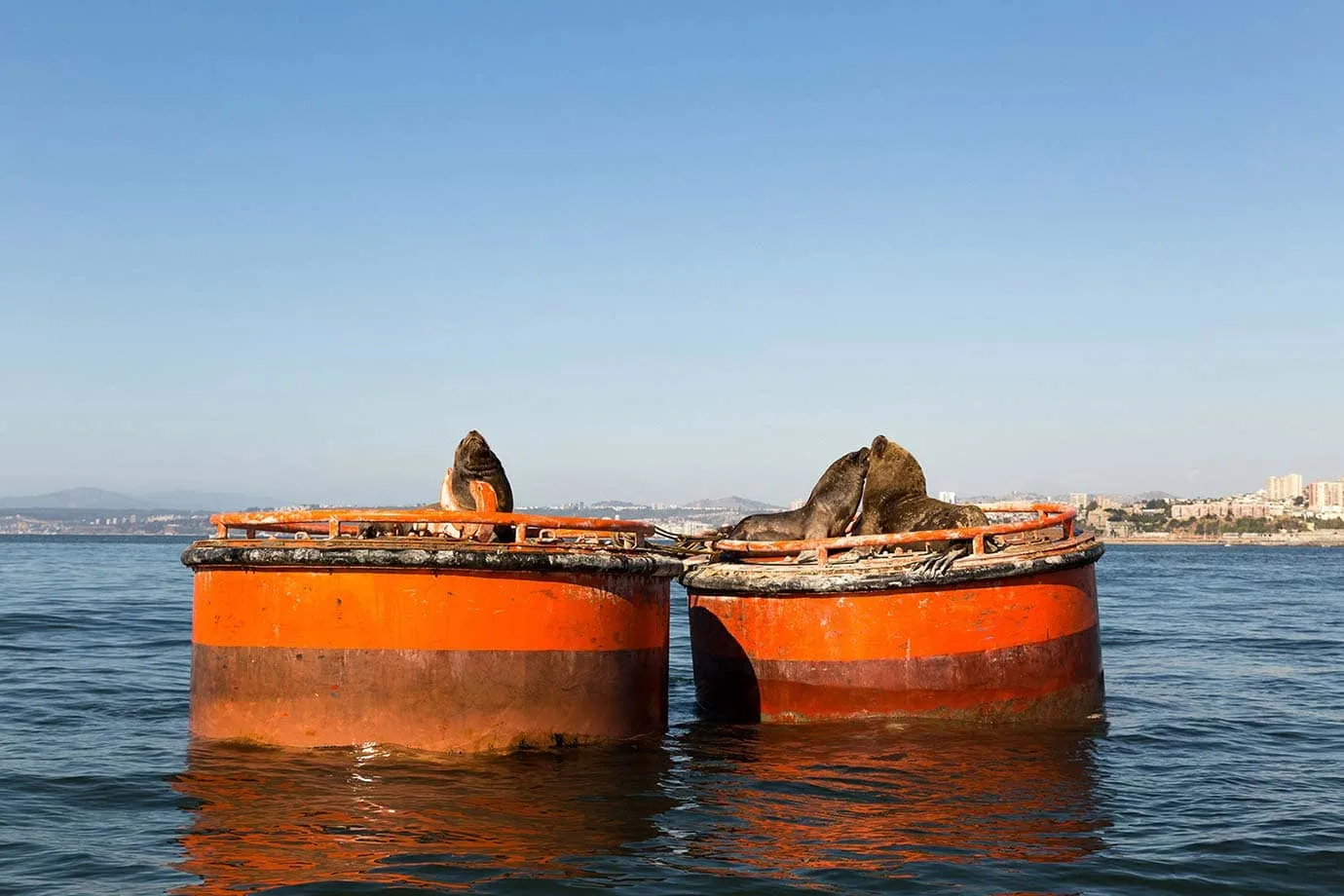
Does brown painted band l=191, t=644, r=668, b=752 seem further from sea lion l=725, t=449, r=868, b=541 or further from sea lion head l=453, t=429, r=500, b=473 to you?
sea lion l=725, t=449, r=868, b=541

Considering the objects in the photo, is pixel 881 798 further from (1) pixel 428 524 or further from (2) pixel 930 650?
(1) pixel 428 524

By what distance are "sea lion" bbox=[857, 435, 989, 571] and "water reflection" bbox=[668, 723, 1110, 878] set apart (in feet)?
7.33

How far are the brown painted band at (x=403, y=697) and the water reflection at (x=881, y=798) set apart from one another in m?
1.03

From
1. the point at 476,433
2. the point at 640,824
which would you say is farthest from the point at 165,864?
the point at 476,433

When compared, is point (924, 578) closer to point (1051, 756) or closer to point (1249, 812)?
point (1051, 756)

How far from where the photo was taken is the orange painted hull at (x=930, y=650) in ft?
35.0

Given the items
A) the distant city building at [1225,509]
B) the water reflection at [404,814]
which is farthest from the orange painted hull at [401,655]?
the distant city building at [1225,509]

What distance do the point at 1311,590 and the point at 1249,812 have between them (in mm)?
34715

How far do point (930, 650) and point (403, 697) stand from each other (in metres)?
4.41

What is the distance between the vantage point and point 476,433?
10641mm

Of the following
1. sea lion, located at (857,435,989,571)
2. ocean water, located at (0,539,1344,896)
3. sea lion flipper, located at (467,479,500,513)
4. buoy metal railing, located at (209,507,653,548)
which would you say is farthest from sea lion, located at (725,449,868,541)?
sea lion flipper, located at (467,479,500,513)

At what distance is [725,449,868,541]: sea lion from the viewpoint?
40.4 feet

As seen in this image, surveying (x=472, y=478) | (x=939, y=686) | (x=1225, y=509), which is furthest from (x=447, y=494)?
(x=1225, y=509)

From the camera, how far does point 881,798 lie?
8.39 meters
